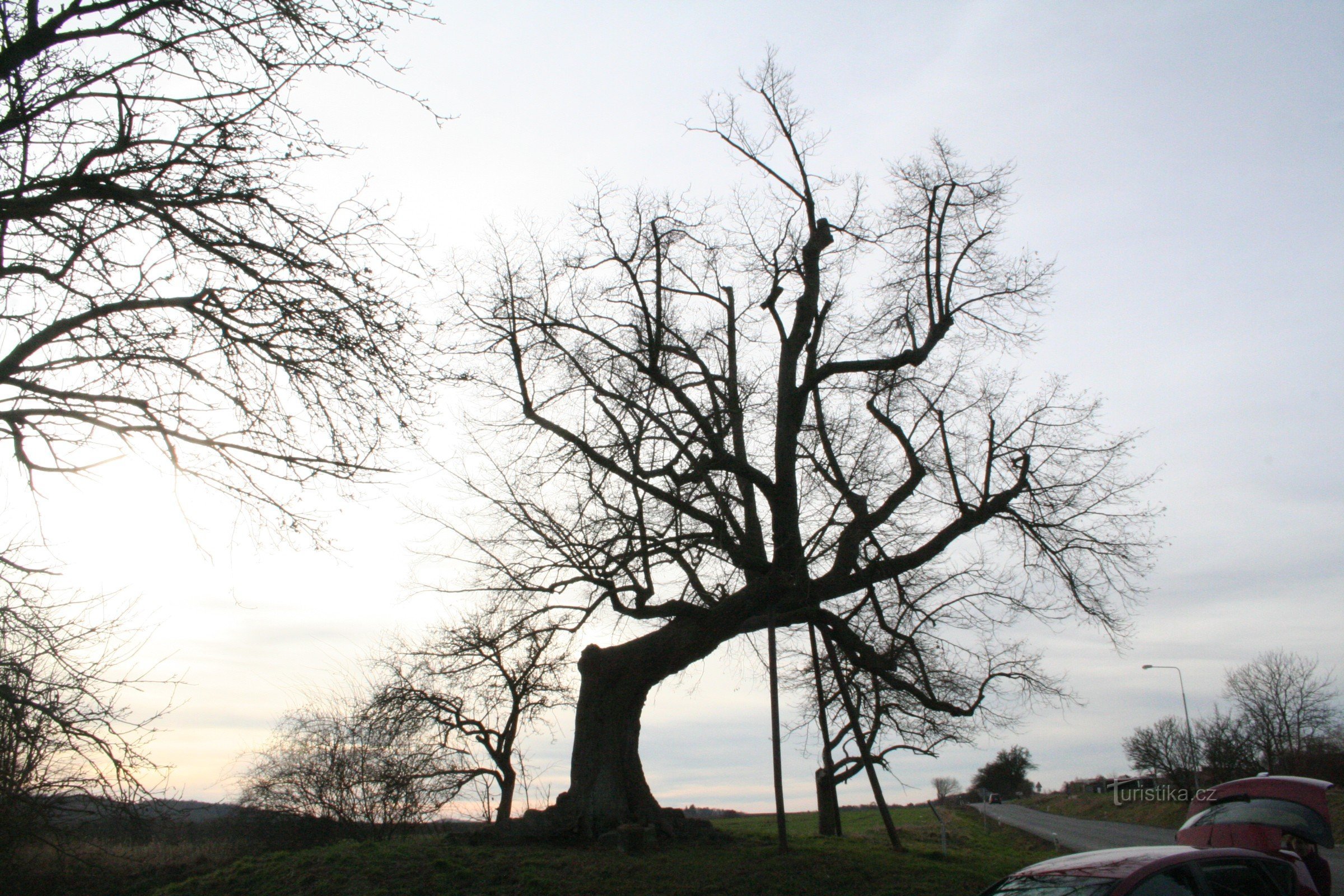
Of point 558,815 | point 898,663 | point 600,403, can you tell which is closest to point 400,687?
point 558,815

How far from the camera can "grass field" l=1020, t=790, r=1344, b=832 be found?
97.3ft

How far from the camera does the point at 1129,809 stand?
43.8 m

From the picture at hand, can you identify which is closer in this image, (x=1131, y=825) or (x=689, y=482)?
(x=689, y=482)

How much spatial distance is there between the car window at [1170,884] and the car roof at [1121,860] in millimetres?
73

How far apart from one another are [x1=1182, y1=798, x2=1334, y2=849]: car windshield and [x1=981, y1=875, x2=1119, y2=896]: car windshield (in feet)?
17.0

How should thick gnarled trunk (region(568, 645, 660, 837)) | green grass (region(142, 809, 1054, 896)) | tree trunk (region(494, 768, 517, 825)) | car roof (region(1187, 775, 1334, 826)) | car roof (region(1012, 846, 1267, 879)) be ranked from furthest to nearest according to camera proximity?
tree trunk (region(494, 768, 517, 825)) < thick gnarled trunk (region(568, 645, 660, 837)) < green grass (region(142, 809, 1054, 896)) < car roof (region(1187, 775, 1334, 826)) < car roof (region(1012, 846, 1267, 879))

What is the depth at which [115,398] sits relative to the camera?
5805mm

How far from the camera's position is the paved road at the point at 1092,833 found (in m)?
20.5

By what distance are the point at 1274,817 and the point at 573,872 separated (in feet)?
28.4

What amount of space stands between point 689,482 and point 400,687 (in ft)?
33.7

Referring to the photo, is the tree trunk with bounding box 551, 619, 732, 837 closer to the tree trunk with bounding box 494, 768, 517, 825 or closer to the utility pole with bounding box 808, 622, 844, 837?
the utility pole with bounding box 808, 622, 844, 837

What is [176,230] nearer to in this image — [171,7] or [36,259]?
[36,259]

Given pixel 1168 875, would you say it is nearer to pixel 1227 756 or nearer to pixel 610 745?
pixel 610 745

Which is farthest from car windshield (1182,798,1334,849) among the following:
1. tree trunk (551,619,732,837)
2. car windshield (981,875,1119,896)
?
tree trunk (551,619,732,837)
